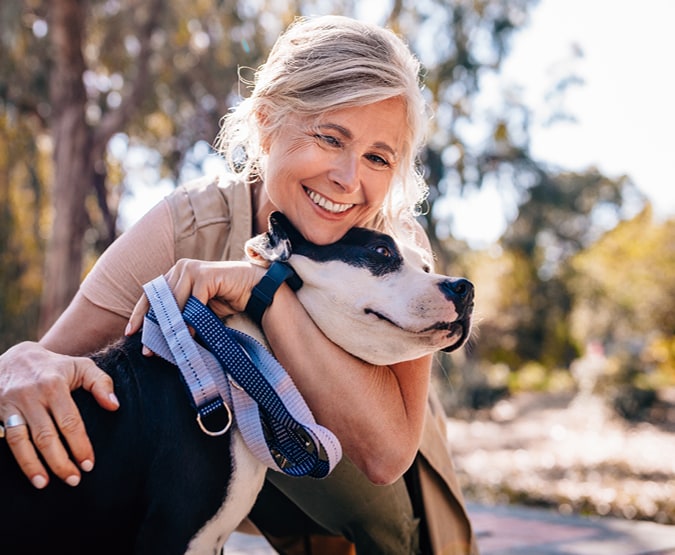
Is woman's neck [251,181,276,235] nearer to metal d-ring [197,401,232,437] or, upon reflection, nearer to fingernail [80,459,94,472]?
metal d-ring [197,401,232,437]

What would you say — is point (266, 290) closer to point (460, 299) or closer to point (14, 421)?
point (460, 299)

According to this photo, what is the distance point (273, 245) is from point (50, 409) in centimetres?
67

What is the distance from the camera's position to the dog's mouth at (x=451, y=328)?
170 cm

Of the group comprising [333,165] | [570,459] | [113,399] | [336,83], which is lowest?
[570,459]

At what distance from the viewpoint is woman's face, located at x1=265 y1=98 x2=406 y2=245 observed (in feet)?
6.58

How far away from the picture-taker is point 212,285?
1.75 metres

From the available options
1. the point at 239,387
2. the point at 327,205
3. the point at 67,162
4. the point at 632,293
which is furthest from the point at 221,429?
the point at 632,293

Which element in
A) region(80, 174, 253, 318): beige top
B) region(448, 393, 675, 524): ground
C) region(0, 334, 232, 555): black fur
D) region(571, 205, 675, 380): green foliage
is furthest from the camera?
region(571, 205, 675, 380): green foliage

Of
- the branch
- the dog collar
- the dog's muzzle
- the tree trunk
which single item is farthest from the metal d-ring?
the branch

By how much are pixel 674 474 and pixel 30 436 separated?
7265 mm

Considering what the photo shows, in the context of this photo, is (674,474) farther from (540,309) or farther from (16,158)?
(540,309)

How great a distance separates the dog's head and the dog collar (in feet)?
0.13

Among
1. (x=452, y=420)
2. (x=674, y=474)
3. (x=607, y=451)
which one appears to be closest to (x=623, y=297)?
(x=452, y=420)

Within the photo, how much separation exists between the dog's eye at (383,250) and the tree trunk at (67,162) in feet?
24.2
